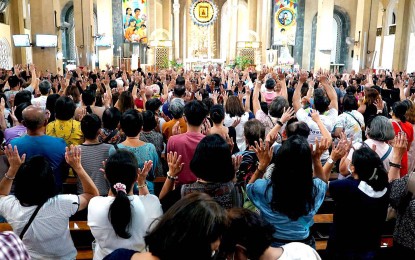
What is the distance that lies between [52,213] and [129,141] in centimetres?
118

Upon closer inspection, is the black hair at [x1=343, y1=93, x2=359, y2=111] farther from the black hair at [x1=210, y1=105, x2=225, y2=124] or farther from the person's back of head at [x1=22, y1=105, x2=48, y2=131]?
the person's back of head at [x1=22, y1=105, x2=48, y2=131]

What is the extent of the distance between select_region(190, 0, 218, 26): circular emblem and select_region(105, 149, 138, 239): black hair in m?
29.0

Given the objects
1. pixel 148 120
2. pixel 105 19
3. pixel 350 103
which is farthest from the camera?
pixel 105 19

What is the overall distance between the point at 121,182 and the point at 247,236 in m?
0.91

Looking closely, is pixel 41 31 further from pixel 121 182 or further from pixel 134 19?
pixel 121 182

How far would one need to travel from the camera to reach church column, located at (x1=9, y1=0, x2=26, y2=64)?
63.5 feet

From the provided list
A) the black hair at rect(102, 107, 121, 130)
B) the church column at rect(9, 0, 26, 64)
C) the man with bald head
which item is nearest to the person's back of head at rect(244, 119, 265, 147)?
the black hair at rect(102, 107, 121, 130)

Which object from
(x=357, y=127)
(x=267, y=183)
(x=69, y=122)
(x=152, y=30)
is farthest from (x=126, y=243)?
(x=152, y=30)

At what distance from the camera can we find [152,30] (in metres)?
25.8

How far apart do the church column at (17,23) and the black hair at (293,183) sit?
2000 cm

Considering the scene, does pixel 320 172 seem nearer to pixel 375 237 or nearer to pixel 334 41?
pixel 375 237

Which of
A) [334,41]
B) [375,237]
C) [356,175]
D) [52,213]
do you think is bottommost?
[375,237]

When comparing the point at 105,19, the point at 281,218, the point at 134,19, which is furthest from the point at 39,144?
the point at 134,19

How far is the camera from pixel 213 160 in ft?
7.71
